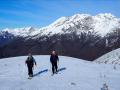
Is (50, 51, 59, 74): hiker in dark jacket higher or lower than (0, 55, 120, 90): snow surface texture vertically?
higher

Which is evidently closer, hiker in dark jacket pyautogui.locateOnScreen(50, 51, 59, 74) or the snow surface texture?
the snow surface texture

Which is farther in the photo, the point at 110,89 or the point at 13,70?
the point at 13,70

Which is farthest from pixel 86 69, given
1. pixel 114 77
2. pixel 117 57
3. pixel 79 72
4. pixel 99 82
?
pixel 117 57

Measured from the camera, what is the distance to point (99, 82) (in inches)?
919

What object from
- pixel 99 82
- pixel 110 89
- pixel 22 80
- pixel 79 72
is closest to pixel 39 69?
pixel 79 72

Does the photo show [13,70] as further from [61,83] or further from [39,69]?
[61,83]

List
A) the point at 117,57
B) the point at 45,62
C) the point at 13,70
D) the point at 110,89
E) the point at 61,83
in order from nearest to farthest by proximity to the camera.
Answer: the point at 110,89 → the point at 61,83 → the point at 13,70 → the point at 45,62 → the point at 117,57

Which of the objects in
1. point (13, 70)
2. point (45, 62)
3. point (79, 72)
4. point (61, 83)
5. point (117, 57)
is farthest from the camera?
point (117, 57)

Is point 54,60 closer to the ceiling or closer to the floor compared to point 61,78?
closer to the ceiling

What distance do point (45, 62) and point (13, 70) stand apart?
5.32 meters

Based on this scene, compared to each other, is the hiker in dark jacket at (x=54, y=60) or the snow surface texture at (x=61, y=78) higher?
the hiker in dark jacket at (x=54, y=60)

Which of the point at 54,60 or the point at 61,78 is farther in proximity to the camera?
the point at 54,60

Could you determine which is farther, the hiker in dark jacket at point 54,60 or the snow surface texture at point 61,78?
the hiker in dark jacket at point 54,60

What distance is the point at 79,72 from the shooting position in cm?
2784
